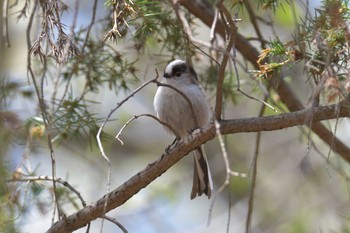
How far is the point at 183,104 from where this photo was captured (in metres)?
3.99

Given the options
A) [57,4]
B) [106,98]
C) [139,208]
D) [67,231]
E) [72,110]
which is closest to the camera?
[57,4]

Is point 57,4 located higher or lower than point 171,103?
higher

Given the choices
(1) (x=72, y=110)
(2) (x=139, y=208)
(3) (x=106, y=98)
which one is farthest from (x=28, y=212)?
(3) (x=106, y=98)

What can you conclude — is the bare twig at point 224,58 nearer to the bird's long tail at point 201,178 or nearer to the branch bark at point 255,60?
the branch bark at point 255,60

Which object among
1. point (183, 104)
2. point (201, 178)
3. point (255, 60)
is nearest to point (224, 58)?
point (255, 60)

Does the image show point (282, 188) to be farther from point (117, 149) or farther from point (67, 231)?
point (67, 231)

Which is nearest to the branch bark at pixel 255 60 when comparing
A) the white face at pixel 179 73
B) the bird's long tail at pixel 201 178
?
the white face at pixel 179 73

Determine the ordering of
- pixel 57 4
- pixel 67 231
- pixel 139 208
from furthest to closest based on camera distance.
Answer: pixel 139 208, pixel 67 231, pixel 57 4

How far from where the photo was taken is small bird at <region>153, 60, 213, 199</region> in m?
3.96

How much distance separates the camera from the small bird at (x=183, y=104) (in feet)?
13.0

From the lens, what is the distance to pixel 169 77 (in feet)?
13.5

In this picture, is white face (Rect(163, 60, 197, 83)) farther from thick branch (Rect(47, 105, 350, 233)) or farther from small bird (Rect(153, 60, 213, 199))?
thick branch (Rect(47, 105, 350, 233))

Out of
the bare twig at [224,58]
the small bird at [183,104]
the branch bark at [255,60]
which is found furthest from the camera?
the small bird at [183,104]

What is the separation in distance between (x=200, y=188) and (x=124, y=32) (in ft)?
4.35
